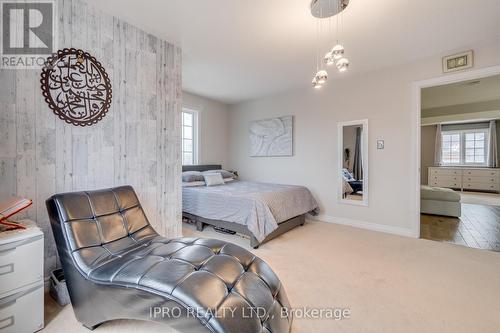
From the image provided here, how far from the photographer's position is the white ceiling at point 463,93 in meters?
3.93

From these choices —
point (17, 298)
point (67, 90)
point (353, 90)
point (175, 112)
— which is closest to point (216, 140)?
point (175, 112)

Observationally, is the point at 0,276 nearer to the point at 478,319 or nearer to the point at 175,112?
the point at 175,112

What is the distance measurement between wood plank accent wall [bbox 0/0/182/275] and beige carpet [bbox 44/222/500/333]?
99 centimetres

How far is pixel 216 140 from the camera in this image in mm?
5297

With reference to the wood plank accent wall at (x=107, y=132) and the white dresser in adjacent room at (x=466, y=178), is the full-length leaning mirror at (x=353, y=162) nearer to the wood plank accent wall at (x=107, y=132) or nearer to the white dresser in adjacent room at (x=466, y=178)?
the wood plank accent wall at (x=107, y=132)

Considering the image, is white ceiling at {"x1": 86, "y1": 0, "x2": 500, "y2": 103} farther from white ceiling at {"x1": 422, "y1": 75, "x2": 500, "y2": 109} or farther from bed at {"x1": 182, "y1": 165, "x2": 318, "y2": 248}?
bed at {"x1": 182, "y1": 165, "x2": 318, "y2": 248}

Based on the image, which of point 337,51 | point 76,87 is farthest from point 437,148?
point 76,87

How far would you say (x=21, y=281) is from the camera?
1.32 m

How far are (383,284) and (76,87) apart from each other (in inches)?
127

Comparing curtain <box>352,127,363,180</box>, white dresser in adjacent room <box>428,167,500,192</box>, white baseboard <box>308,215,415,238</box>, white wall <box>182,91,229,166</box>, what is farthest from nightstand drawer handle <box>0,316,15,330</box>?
white dresser in adjacent room <box>428,167,500,192</box>

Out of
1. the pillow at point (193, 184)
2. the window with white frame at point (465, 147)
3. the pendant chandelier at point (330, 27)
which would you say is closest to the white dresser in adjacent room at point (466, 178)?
the window with white frame at point (465, 147)

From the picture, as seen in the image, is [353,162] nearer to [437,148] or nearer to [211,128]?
[211,128]
